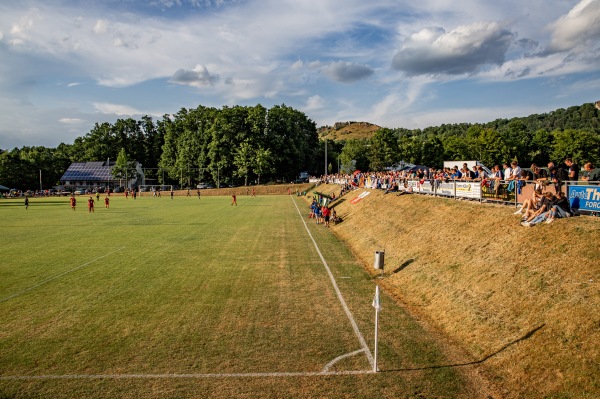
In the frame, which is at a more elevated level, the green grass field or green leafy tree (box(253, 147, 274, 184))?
green leafy tree (box(253, 147, 274, 184))

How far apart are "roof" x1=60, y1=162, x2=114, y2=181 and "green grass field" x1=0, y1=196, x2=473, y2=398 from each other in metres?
105

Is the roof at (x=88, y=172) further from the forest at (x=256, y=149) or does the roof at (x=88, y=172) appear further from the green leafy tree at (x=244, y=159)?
the green leafy tree at (x=244, y=159)

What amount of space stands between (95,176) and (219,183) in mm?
44208

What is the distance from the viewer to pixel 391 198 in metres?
27.8

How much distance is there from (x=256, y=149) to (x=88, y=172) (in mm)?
56857

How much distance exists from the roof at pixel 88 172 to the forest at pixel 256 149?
4494 millimetres

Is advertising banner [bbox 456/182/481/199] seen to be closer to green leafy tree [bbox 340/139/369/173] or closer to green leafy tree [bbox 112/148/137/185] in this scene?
green leafy tree [bbox 112/148/137/185]

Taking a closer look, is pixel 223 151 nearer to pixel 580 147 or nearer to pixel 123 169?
pixel 123 169

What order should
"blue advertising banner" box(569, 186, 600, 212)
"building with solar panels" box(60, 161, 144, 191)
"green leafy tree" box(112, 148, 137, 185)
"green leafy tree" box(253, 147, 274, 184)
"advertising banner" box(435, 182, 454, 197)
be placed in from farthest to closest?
"building with solar panels" box(60, 161, 144, 191) → "green leafy tree" box(112, 148, 137, 185) → "green leafy tree" box(253, 147, 274, 184) → "advertising banner" box(435, 182, 454, 197) → "blue advertising banner" box(569, 186, 600, 212)

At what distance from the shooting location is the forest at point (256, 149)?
94188mm

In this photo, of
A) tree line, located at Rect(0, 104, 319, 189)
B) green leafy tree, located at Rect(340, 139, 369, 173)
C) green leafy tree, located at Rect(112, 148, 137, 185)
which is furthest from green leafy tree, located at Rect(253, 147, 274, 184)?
green leafy tree, located at Rect(112, 148, 137, 185)

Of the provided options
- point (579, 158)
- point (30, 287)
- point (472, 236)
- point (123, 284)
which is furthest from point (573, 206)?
point (579, 158)

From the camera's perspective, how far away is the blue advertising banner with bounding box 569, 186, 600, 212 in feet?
36.8

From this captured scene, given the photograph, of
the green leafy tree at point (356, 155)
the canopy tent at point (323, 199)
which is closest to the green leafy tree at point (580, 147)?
the green leafy tree at point (356, 155)
